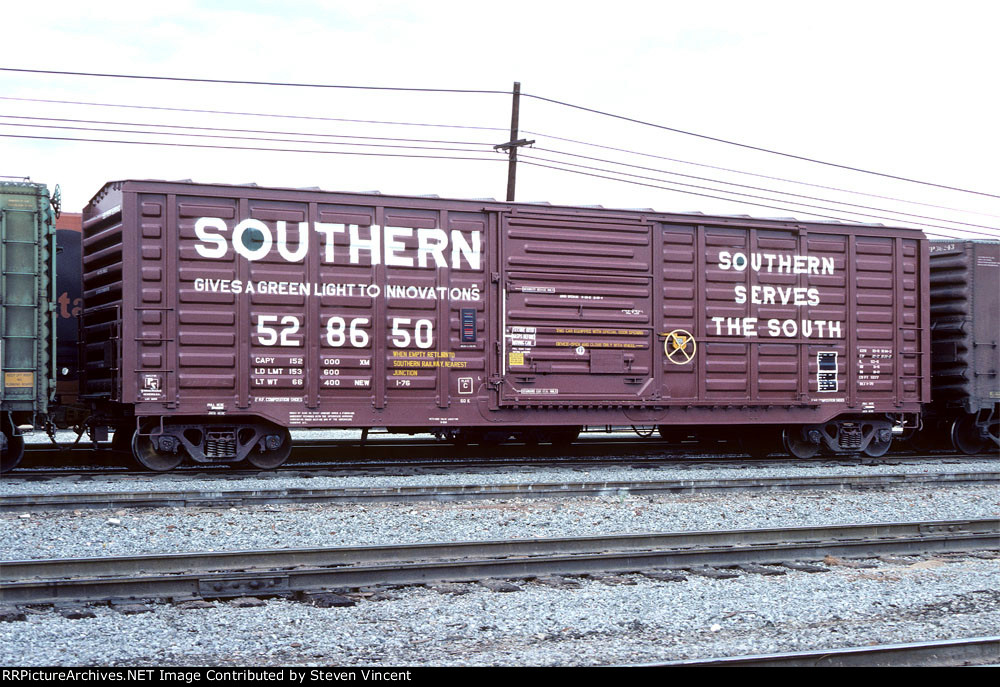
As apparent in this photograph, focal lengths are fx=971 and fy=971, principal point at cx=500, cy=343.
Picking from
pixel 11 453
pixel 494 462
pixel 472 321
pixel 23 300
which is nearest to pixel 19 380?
pixel 23 300

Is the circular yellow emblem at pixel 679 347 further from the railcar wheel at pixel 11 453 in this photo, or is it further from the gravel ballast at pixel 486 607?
the railcar wheel at pixel 11 453

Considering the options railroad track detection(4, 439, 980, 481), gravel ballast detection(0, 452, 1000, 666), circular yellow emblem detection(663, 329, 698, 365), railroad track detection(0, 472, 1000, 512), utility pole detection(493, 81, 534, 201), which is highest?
utility pole detection(493, 81, 534, 201)

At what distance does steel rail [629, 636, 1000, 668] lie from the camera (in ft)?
15.1

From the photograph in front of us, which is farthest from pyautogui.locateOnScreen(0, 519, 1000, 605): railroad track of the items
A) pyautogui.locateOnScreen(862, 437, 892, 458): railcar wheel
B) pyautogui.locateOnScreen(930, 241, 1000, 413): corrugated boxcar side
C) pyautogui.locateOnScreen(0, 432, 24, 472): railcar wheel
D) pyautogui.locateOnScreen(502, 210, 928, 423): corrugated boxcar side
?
pyautogui.locateOnScreen(930, 241, 1000, 413): corrugated boxcar side

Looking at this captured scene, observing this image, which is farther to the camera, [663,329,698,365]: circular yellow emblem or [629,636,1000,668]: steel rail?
[663,329,698,365]: circular yellow emblem

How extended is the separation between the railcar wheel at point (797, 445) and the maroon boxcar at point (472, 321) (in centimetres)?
3

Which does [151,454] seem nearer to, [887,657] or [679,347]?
[679,347]

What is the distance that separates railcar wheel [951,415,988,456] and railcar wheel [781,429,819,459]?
294cm

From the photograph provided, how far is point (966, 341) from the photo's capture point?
15.8m

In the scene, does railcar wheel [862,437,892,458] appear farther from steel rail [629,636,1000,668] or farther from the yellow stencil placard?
the yellow stencil placard

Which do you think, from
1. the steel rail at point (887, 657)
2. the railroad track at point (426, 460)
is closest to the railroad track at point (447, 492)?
the railroad track at point (426, 460)

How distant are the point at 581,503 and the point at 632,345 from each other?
4.23m

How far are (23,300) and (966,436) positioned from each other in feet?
48.1

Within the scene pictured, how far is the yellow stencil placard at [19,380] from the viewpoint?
451 inches
